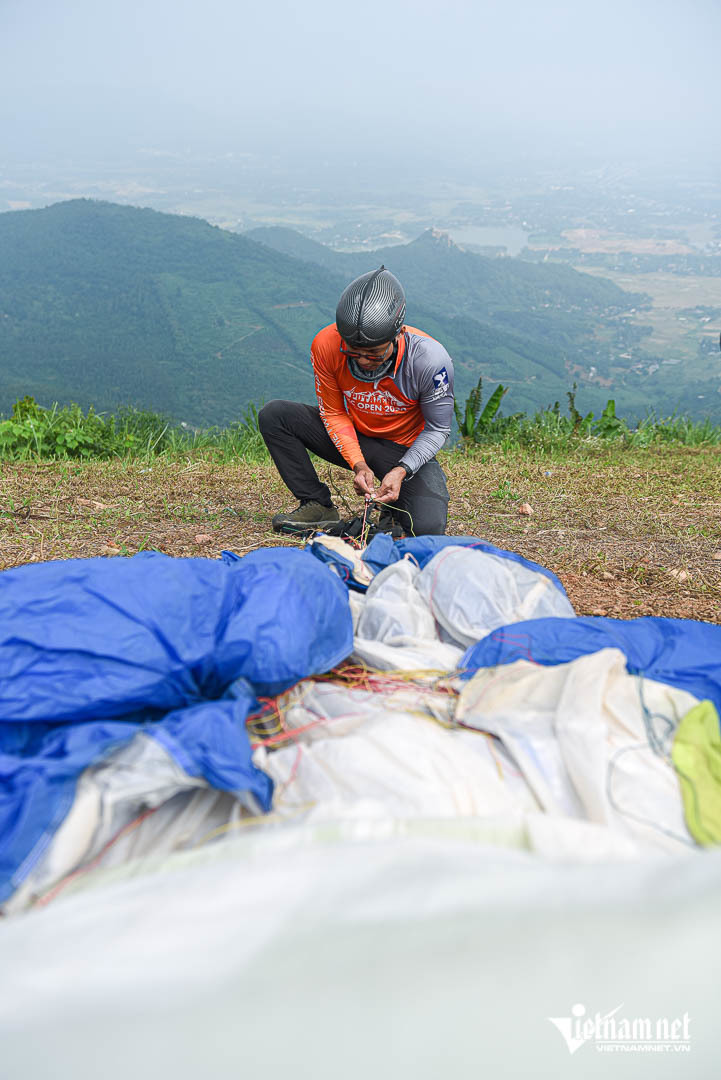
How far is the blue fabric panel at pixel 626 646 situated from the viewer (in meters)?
1.70

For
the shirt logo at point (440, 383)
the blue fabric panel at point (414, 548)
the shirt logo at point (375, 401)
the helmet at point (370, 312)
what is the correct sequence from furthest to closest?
the shirt logo at point (375, 401) < the shirt logo at point (440, 383) < the helmet at point (370, 312) < the blue fabric panel at point (414, 548)

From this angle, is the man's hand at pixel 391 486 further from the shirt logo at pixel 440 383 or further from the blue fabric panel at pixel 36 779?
the blue fabric panel at pixel 36 779

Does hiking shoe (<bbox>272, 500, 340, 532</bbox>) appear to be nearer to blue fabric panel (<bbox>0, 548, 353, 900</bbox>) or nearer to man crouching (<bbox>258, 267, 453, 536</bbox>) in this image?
man crouching (<bbox>258, 267, 453, 536</bbox>)

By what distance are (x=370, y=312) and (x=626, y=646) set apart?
1946 mm

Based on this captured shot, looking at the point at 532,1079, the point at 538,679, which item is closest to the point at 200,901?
→ the point at 532,1079

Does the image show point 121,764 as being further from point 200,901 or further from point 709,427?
point 709,427

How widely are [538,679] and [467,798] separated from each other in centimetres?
44

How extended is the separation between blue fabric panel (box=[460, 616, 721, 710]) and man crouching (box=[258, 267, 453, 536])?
62.5 inches

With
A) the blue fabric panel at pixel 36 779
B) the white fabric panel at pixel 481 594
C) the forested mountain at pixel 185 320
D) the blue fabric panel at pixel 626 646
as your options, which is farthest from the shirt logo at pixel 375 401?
the forested mountain at pixel 185 320

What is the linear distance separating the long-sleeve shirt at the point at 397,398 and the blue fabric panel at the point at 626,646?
69.4 inches

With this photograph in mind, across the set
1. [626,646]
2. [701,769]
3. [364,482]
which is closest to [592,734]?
[701,769]

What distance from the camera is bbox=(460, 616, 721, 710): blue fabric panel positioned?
1699 millimetres

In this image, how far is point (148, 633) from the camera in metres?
1.42

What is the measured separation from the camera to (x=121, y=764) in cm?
123
